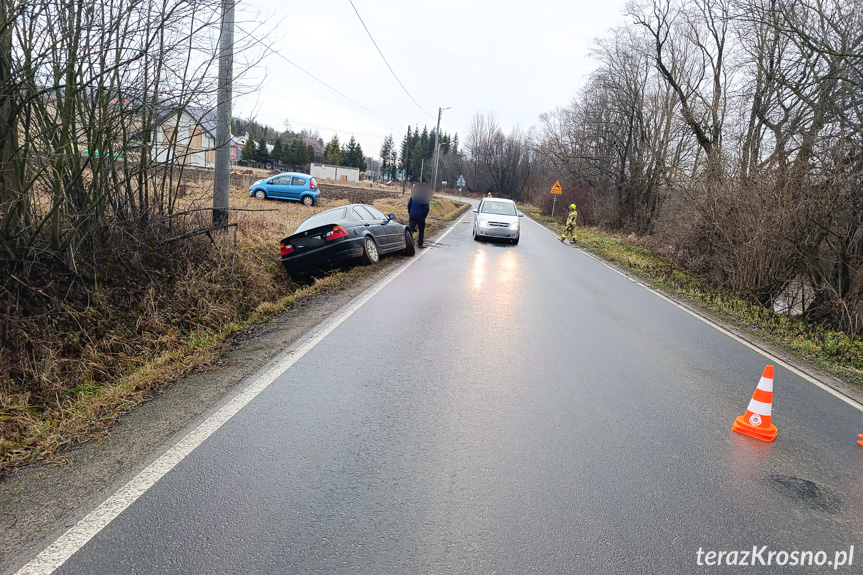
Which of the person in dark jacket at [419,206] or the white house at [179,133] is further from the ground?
the white house at [179,133]

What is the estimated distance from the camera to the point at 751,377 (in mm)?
5582

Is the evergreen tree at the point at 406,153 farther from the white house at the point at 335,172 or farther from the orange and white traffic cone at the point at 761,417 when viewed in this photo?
the orange and white traffic cone at the point at 761,417

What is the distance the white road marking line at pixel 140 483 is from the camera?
2295 mm

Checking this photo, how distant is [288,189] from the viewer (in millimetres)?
26734

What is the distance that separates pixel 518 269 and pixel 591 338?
5.86 meters

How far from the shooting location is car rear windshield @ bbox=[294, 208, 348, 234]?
9.95 meters

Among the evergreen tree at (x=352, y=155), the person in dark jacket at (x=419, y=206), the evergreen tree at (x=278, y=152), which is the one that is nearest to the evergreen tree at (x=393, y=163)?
the evergreen tree at (x=352, y=155)

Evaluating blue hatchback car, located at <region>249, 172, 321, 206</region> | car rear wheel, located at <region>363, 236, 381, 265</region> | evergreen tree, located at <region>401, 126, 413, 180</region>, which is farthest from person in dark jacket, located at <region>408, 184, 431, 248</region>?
evergreen tree, located at <region>401, 126, 413, 180</region>

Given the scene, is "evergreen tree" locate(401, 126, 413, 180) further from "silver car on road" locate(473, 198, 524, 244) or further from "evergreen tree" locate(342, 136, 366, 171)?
"silver car on road" locate(473, 198, 524, 244)

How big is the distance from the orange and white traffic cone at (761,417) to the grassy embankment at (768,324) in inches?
108

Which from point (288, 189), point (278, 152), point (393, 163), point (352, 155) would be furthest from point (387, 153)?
point (288, 189)

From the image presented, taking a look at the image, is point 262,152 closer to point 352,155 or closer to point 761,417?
point 352,155

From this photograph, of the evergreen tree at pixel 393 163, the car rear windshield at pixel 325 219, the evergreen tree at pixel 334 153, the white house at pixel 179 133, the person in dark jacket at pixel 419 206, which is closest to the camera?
the white house at pixel 179 133

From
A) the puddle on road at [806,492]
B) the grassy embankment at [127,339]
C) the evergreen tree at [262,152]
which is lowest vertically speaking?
the grassy embankment at [127,339]
